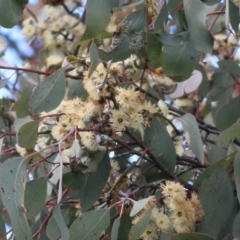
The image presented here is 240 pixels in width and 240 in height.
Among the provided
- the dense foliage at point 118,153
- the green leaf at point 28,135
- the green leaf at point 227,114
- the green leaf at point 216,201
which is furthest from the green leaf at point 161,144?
the green leaf at point 227,114

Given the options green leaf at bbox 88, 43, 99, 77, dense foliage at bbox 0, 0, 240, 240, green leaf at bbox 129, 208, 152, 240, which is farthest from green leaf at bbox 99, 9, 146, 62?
green leaf at bbox 129, 208, 152, 240

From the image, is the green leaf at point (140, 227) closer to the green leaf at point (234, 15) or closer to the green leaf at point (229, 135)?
the green leaf at point (229, 135)

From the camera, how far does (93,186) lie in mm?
1155

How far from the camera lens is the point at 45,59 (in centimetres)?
187

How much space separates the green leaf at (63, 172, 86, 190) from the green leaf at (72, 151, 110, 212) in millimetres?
54

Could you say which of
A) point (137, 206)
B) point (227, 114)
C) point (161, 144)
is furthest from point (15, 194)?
point (227, 114)

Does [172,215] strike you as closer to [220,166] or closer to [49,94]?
[220,166]

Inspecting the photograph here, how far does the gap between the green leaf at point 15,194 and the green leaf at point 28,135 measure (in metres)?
0.08

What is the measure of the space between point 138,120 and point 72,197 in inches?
7.7

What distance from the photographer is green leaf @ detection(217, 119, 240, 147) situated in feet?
3.76

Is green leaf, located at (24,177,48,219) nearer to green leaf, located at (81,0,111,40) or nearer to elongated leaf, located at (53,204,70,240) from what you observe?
elongated leaf, located at (53,204,70,240)

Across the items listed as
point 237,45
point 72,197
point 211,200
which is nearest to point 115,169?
point 72,197

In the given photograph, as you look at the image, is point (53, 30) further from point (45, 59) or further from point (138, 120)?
point (138, 120)

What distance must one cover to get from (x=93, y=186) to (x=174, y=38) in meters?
0.30
